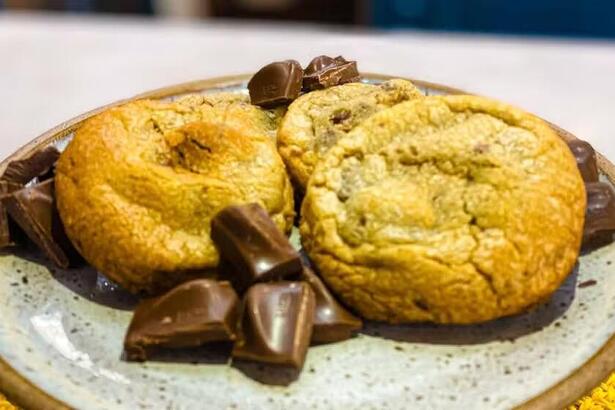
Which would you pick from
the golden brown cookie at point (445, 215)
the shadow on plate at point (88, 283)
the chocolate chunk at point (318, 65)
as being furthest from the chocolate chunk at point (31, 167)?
the chocolate chunk at point (318, 65)

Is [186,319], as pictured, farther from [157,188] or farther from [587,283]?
[587,283]

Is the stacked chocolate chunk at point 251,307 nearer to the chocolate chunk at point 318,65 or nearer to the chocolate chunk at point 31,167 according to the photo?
the chocolate chunk at point 31,167

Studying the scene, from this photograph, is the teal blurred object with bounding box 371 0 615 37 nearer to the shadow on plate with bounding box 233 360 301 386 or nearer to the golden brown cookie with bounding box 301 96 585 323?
the golden brown cookie with bounding box 301 96 585 323

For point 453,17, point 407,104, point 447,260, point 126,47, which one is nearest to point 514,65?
point 453,17

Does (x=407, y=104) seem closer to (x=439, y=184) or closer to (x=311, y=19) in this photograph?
(x=439, y=184)

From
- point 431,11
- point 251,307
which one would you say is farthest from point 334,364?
point 431,11

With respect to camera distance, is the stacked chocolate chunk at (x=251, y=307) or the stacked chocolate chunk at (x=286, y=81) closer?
the stacked chocolate chunk at (x=251, y=307)

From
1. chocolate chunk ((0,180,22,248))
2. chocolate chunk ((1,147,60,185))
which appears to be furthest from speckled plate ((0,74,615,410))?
chocolate chunk ((1,147,60,185))
